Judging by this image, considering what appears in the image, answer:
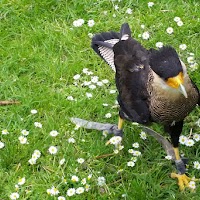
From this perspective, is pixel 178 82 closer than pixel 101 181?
Yes

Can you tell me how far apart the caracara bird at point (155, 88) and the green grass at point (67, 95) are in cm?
25

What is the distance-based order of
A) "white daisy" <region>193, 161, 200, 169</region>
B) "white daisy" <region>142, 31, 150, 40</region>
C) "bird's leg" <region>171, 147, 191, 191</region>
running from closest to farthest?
"bird's leg" <region>171, 147, 191, 191</region>, "white daisy" <region>193, 161, 200, 169</region>, "white daisy" <region>142, 31, 150, 40</region>

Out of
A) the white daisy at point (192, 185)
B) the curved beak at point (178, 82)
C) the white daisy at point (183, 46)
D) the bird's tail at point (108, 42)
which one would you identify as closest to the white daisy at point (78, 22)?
the bird's tail at point (108, 42)

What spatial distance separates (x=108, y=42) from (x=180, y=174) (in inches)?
52.2

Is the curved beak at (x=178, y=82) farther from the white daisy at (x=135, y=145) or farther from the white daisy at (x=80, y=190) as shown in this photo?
the white daisy at (x=80, y=190)

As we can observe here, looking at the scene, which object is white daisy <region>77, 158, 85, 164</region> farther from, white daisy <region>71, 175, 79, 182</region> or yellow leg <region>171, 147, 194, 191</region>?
yellow leg <region>171, 147, 194, 191</region>

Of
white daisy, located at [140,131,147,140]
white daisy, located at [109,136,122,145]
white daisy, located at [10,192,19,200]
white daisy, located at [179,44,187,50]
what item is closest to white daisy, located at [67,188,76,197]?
white daisy, located at [10,192,19,200]

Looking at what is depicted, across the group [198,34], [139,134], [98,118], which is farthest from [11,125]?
[198,34]

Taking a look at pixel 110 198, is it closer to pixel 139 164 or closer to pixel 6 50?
pixel 139 164

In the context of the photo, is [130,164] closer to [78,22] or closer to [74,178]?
[74,178]

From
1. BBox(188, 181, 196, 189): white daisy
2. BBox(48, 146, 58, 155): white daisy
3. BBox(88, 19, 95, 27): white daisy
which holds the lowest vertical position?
BBox(188, 181, 196, 189): white daisy

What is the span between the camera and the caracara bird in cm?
359

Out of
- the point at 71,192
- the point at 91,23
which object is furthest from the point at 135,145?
the point at 91,23

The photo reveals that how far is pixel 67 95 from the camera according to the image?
4988 mm
